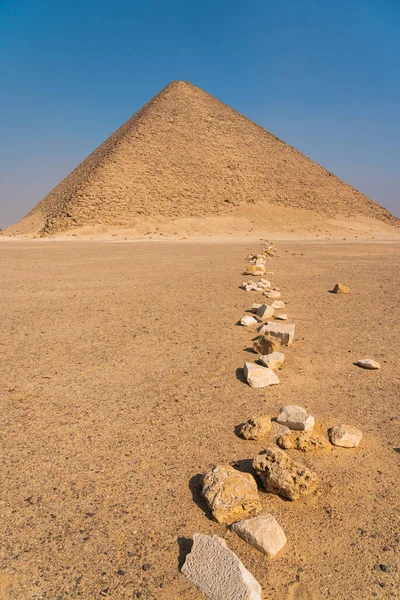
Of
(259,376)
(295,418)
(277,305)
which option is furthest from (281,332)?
(277,305)

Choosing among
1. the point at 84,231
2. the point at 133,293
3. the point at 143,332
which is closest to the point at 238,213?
the point at 84,231

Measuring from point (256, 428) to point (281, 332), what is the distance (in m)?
1.80

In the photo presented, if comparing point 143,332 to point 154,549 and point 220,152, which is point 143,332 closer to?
point 154,549

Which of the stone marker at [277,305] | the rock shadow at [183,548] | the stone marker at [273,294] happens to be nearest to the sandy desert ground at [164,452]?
the rock shadow at [183,548]

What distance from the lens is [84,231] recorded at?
32.6 m

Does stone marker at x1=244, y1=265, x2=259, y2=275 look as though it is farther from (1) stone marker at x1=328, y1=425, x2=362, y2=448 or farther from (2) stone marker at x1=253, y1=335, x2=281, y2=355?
(1) stone marker at x1=328, y1=425, x2=362, y2=448

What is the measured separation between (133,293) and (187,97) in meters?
54.8

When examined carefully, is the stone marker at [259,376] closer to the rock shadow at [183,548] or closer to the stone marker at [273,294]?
the rock shadow at [183,548]

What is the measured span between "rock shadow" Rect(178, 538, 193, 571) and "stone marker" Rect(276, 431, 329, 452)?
82 cm

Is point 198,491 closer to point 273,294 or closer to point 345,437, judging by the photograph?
point 345,437

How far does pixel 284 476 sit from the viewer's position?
1876 mm

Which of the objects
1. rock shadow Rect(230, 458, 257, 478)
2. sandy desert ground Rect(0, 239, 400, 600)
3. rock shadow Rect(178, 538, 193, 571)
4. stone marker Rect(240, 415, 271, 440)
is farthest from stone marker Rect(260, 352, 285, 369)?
rock shadow Rect(178, 538, 193, 571)

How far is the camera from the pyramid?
3712cm

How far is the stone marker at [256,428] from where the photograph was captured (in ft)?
7.67
